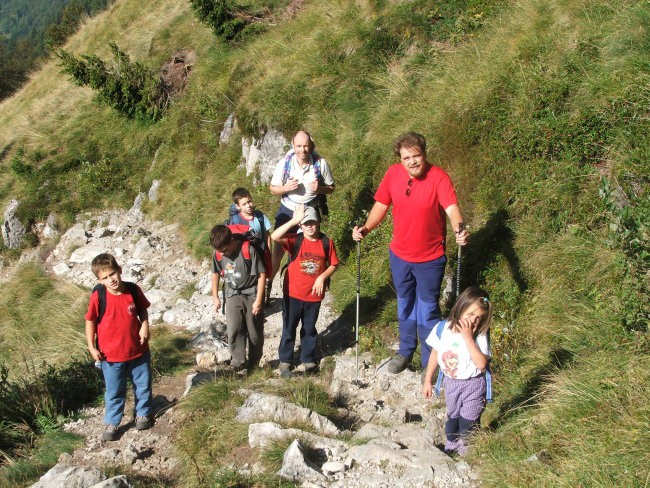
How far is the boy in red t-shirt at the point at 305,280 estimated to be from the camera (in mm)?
6012

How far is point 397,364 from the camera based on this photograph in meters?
5.95

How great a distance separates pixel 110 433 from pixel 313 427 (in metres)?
2.09

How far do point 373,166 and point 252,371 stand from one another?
3.91 m

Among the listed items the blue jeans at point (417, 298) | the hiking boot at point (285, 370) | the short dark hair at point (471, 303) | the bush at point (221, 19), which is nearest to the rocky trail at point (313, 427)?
the hiking boot at point (285, 370)

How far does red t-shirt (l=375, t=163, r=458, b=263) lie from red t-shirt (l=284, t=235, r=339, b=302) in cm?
84

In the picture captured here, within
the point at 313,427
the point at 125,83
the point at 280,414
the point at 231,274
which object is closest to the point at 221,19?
the point at 125,83

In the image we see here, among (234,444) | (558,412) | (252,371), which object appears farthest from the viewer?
(252,371)

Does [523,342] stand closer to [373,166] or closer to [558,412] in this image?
[558,412]

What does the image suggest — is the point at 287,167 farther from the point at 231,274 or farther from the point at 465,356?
the point at 465,356

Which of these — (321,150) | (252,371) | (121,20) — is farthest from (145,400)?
(121,20)

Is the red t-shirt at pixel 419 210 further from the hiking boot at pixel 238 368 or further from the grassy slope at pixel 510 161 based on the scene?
the hiking boot at pixel 238 368

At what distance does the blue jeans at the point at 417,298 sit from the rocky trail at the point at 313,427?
1.27 feet

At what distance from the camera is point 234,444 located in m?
4.90

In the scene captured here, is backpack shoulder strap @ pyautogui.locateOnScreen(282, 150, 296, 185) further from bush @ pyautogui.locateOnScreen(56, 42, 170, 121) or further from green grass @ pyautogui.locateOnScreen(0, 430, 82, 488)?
bush @ pyautogui.locateOnScreen(56, 42, 170, 121)
